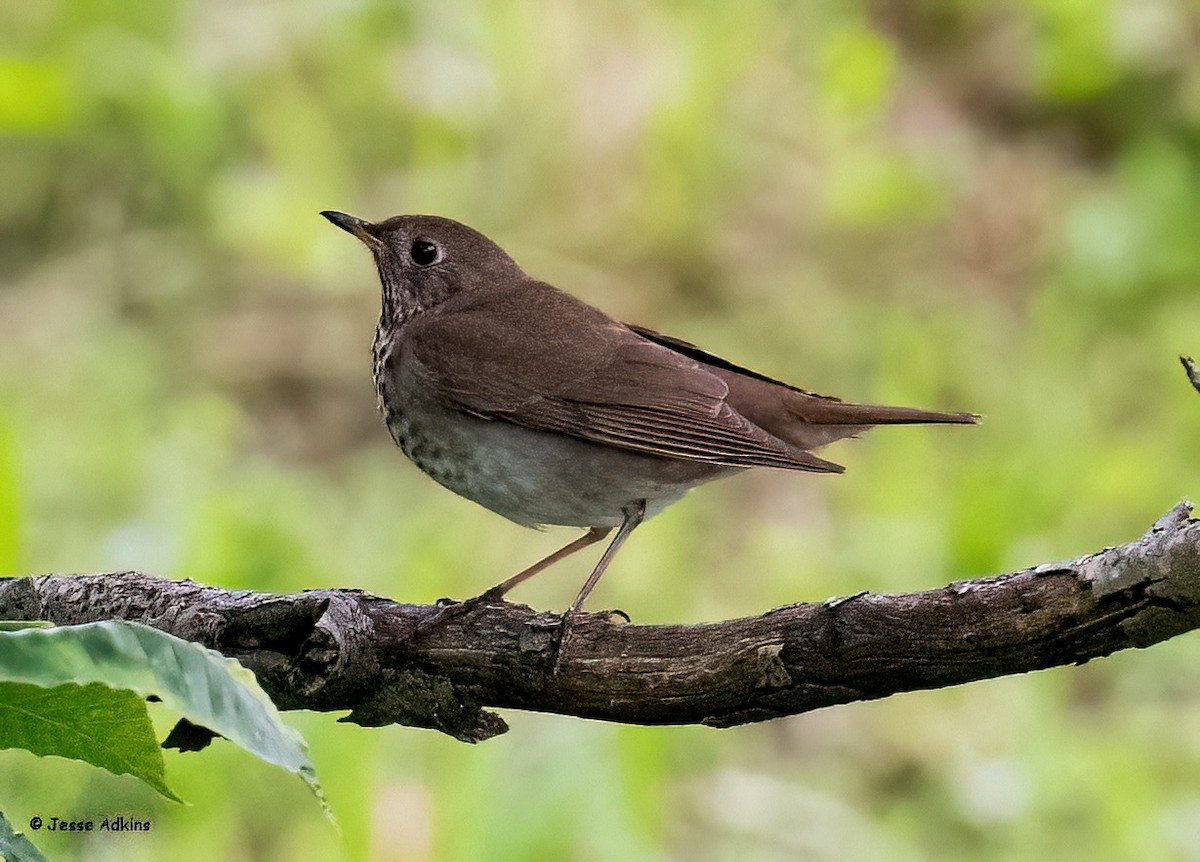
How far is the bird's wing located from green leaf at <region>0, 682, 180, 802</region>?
1.36 metres

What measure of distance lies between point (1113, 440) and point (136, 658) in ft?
13.5

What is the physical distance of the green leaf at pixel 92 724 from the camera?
1.64 meters

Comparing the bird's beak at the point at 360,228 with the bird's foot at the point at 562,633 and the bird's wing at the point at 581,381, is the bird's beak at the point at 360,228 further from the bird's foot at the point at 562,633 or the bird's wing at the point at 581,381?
the bird's foot at the point at 562,633

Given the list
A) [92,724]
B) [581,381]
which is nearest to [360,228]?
[581,381]

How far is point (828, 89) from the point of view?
602 centimetres

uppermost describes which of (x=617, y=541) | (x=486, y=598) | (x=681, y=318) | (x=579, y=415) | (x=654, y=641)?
(x=681, y=318)

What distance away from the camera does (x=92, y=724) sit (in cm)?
165

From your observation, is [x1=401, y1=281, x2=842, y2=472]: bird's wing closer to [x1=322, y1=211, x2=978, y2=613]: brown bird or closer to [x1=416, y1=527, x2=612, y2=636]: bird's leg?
[x1=322, y1=211, x2=978, y2=613]: brown bird

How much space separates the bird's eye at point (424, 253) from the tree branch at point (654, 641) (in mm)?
1019

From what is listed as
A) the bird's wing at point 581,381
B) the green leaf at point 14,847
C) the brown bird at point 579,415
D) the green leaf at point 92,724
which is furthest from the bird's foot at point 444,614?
the green leaf at point 14,847

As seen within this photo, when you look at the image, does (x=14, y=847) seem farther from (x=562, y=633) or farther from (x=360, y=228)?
(x=360, y=228)

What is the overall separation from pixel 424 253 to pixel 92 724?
1.88 m

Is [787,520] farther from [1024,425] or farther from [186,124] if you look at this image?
[186,124]

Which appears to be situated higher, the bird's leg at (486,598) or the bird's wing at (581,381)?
the bird's wing at (581,381)
